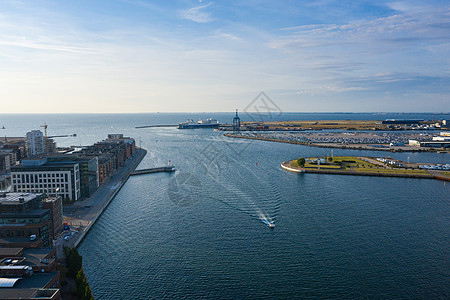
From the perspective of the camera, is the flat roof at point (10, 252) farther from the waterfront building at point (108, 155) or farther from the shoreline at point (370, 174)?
the shoreline at point (370, 174)

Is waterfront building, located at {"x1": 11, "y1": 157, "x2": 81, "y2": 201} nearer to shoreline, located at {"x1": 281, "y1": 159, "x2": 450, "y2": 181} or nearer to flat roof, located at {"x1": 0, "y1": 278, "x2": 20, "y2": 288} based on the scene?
flat roof, located at {"x1": 0, "y1": 278, "x2": 20, "y2": 288}

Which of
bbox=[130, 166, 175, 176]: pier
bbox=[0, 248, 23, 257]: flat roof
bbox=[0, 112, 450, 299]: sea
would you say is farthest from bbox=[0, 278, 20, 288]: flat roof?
bbox=[130, 166, 175, 176]: pier

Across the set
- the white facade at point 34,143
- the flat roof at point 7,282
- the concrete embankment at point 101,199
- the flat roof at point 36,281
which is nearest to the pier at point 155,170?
the concrete embankment at point 101,199

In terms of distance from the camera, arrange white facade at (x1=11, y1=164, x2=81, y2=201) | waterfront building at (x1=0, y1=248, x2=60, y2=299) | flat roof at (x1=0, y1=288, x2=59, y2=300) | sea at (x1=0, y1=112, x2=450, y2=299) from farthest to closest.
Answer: white facade at (x1=11, y1=164, x2=81, y2=201) → sea at (x1=0, y1=112, x2=450, y2=299) → waterfront building at (x1=0, y1=248, x2=60, y2=299) → flat roof at (x1=0, y1=288, x2=59, y2=300)

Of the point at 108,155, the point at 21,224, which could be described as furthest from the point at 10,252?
the point at 108,155

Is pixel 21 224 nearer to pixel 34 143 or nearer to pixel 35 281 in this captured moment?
pixel 35 281

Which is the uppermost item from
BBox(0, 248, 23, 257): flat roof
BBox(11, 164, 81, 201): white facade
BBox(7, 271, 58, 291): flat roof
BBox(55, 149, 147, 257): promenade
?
BBox(11, 164, 81, 201): white facade
